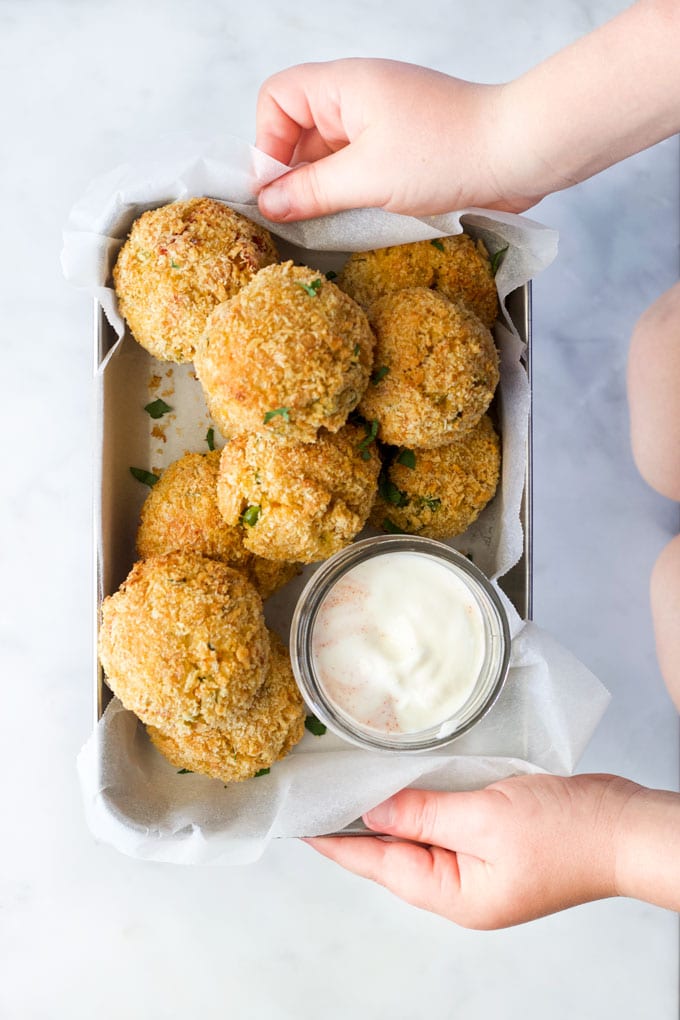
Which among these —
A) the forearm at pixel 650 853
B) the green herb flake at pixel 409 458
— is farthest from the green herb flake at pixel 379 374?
the forearm at pixel 650 853

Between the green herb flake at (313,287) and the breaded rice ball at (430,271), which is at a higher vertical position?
the green herb flake at (313,287)

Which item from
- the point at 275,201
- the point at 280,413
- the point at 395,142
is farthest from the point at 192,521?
the point at 395,142

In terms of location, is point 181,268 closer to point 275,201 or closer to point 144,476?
point 275,201

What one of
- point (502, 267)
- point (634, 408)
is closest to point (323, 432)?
point (502, 267)

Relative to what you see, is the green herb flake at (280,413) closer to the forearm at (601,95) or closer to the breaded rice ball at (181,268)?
the breaded rice ball at (181,268)

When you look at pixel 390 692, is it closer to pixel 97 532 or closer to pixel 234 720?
pixel 234 720

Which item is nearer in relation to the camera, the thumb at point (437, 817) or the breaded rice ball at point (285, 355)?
the breaded rice ball at point (285, 355)
